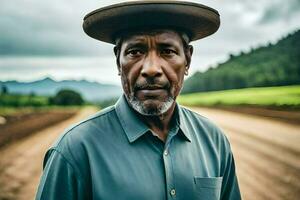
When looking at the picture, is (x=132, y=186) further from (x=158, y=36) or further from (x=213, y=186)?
(x=158, y=36)

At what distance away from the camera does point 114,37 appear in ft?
5.15

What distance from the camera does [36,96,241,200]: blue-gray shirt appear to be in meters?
1.29

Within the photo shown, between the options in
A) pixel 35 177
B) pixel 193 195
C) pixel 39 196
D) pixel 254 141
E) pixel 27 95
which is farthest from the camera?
pixel 27 95

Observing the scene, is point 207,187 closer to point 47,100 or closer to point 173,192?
point 173,192

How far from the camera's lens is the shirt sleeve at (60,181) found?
4.18 ft

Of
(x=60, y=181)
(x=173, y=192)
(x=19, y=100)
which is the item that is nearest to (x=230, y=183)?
(x=173, y=192)

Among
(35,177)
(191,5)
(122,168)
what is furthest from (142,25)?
(35,177)

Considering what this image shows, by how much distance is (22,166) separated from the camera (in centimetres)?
587

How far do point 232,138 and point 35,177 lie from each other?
11.0 ft

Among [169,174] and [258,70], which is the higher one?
[258,70]

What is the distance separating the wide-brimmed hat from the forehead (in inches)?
0.8

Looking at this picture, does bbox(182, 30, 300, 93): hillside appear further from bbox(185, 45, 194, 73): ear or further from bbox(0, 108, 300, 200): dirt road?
bbox(185, 45, 194, 73): ear

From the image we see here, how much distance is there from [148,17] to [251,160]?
185 inches

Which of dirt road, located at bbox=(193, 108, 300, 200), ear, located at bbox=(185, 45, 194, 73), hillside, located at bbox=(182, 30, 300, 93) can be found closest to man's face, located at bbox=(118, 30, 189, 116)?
ear, located at bbox=(185, 45, 194, 73)
